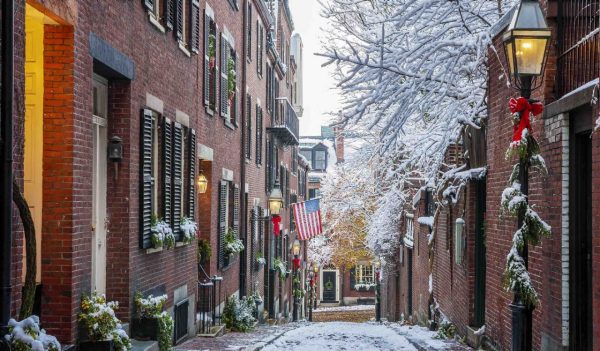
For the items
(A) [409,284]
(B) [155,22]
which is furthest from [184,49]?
(A) [409,284]

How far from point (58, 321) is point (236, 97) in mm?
13862

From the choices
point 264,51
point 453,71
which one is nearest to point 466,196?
point 453,71

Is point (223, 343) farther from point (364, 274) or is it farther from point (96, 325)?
point (364, 274)

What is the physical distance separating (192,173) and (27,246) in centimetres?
843

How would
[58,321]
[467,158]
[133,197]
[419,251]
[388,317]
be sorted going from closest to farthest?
1. [58,321]
2. [133,197]
3. [467,158]
4. [419,251]
5. [388,317]

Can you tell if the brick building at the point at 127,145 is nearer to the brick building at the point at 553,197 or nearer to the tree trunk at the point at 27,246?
the tree trunk at the point at 27,246

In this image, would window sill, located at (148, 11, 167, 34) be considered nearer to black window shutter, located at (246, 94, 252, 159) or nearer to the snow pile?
the snow pile

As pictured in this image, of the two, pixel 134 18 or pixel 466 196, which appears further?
pixel 466 196

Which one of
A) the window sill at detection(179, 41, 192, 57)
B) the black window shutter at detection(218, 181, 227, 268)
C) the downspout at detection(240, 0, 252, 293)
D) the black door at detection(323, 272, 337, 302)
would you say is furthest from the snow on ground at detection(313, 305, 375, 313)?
the window sill at detection(179, 41, 192, 57)

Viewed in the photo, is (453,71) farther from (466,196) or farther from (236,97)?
(236,97)

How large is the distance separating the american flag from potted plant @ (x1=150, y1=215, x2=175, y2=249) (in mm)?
14242

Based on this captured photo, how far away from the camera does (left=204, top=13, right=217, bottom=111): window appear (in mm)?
16531

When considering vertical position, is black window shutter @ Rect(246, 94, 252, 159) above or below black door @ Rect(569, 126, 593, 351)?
above

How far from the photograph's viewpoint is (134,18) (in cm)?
1080
